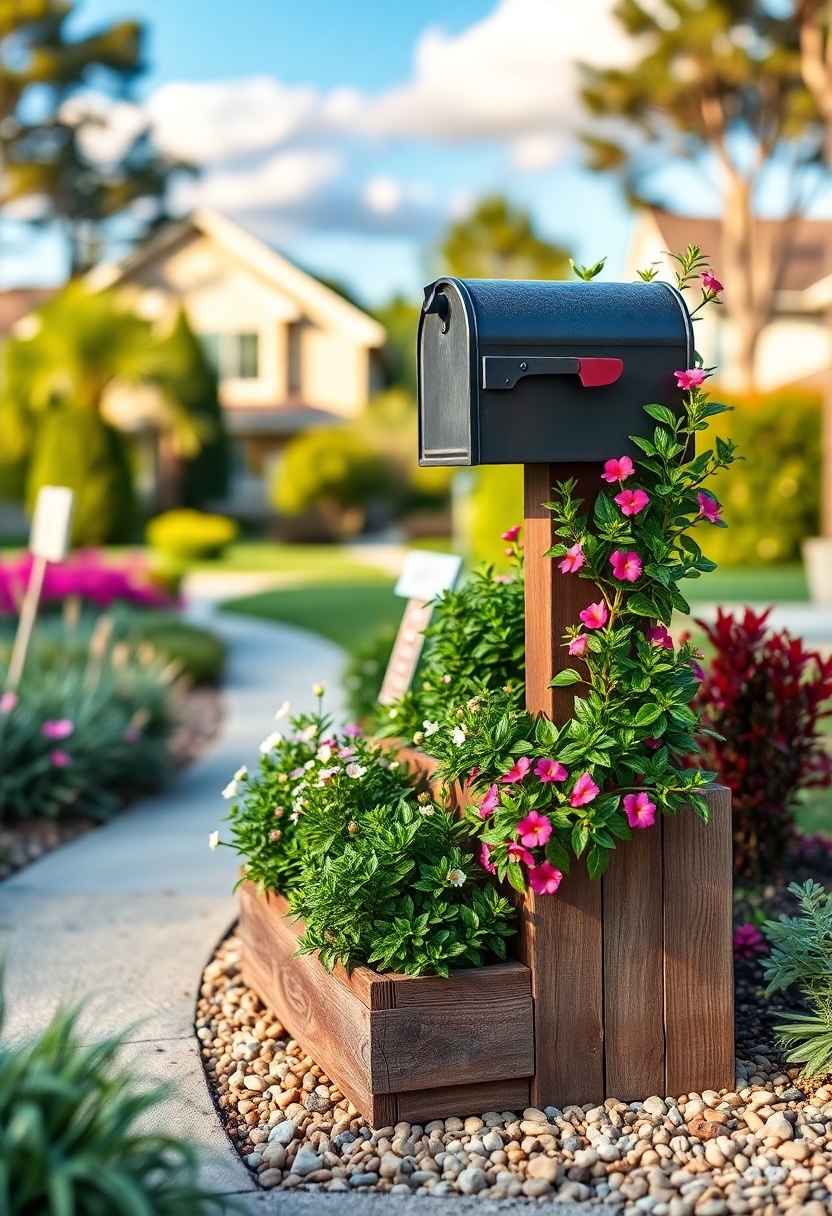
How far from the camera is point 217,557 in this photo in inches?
959

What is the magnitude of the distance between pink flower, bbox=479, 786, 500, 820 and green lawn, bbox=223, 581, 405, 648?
993 centimetres

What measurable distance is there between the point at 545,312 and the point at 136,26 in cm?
4438

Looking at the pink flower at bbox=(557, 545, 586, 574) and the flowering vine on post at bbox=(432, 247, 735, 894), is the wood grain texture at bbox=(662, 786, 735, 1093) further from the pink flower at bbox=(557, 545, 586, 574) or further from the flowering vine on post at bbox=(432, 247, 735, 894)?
the pink flower at bbox=(557, 545, 586, 574)

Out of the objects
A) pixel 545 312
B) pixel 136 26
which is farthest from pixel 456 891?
pixel 136 26

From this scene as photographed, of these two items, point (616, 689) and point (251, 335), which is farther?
point (251, 335)

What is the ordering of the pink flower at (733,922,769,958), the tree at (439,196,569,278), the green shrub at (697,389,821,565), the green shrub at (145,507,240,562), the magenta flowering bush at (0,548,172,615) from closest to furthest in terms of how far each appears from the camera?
the pink flower at (733,922,769,958)
the magenta flowering bush at (0,548,172,615)
the green shrub at (697,389,821,565)
the green shrub at (145,507,240,562)
the tree at (439,196,569,278)

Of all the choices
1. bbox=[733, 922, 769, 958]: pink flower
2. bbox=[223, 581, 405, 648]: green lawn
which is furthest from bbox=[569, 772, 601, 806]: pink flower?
bbox=[223, 581, 405, 648]: green lawn

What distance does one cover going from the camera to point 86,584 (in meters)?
12.1

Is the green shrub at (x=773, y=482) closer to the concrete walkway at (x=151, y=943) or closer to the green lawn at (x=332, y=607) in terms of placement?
the green lawn at (x=332, y=607)

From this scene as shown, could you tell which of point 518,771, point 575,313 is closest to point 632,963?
point 518,771

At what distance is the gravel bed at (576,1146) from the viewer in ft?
9.10

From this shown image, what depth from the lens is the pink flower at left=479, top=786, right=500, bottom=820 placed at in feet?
10.2

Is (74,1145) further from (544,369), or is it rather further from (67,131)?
(67,131)

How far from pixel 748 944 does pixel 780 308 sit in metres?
27.4
